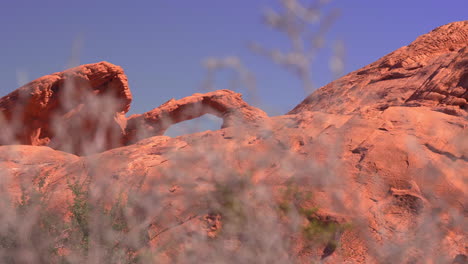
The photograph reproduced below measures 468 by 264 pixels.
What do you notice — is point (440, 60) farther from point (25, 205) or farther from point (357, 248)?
point (25, 205)

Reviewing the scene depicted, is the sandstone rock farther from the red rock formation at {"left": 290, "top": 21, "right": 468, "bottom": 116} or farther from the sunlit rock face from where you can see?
the sunlit rock face

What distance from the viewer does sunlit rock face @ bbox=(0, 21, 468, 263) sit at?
4.07 m

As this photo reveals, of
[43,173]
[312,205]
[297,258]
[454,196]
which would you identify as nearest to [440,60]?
[454,196]

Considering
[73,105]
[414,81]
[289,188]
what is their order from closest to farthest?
[289,188] < [414,81] < [73,105]

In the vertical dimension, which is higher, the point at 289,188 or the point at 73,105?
the point at 73,105

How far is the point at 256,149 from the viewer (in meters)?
5.44

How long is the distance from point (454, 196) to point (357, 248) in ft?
3.63

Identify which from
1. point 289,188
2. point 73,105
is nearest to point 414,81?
point 289,188

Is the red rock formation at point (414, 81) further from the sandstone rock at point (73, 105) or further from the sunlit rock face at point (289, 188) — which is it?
the sandstone rock at point (73, 105)

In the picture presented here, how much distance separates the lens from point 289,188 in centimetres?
467

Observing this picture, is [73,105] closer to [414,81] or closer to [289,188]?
[414,81]

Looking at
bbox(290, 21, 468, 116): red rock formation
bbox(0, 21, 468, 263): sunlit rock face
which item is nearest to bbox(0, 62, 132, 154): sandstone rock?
bbox(290, 21, 468, 116): red rock formation

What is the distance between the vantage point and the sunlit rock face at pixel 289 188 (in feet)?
13.4

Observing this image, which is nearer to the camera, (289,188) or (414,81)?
(289,188)
